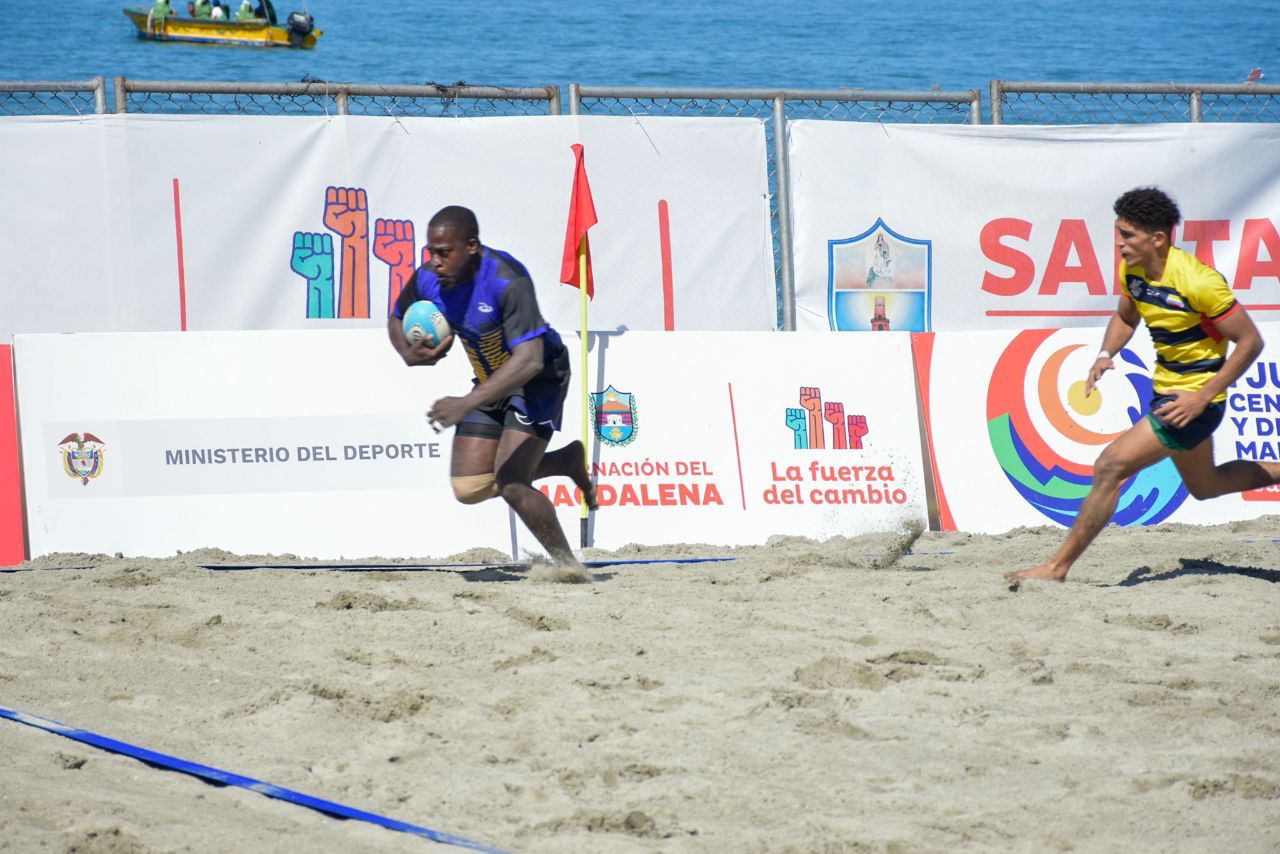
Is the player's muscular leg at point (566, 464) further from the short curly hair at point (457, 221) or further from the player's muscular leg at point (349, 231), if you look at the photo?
the player's muscular leg at point (349, 231)

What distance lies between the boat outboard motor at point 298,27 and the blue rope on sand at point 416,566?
34198 millimetres

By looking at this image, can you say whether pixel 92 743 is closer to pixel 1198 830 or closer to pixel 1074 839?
pixel 1074 839

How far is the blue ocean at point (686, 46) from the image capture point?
34375mm

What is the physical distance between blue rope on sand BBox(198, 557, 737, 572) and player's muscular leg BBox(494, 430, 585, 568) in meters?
0.70

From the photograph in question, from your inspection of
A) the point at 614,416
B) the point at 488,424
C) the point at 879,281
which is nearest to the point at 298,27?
the point at 879,281

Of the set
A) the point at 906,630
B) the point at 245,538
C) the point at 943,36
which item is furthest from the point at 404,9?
the point at 906,630

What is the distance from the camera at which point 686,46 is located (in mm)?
40125

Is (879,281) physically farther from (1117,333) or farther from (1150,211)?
(1150,211)

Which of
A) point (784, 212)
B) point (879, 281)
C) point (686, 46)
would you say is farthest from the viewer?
point (686, 46)

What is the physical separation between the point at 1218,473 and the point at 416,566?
158 inches

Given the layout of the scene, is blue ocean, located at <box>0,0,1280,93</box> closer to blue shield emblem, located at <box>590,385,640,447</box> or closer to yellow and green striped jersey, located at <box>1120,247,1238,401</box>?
blue shield emblem, located at <box>590,385,640,447</box>

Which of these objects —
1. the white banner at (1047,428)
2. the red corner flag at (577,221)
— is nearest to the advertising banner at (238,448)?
the red corner flag at (577,221)

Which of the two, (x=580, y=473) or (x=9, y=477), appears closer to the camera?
(x=580, y=473)

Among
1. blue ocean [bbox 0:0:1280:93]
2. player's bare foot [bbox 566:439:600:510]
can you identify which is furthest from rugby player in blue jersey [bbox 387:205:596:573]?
blue ocean [bbox 0:0:1280:93]
